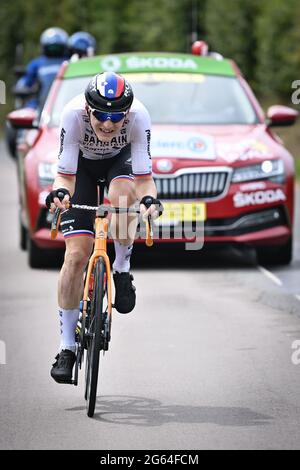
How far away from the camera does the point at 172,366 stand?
8.87 meters

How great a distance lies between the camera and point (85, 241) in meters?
7.96

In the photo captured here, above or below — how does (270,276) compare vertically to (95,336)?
below

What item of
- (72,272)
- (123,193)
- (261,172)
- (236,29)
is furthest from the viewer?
(236,29)

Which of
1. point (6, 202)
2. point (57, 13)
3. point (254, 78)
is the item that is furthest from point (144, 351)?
point (57, 13)

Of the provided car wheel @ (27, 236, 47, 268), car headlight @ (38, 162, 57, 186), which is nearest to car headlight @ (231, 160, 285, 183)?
car headlight @ (38, 162, 57, 186)

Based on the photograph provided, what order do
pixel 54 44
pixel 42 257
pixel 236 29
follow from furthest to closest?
pixel 236 29 → pixel 54 44 → pixel 42 257

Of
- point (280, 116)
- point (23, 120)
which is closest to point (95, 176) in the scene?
point (23, 120)

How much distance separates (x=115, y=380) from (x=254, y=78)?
47883 mm

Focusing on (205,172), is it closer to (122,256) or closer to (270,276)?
(270,276)

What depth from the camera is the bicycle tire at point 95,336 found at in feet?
24.3

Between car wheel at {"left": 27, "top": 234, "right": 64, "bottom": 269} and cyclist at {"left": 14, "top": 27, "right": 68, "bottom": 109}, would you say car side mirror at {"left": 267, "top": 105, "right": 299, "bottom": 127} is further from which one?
cyclist at {"left": 14, "top": 27, "right": 68, "bottom": 109}

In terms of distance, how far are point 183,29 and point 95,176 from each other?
53877 millimetres

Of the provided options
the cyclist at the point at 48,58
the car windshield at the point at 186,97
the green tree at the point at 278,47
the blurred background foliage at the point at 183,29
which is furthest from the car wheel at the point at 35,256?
the green tree at the point at 278,47
